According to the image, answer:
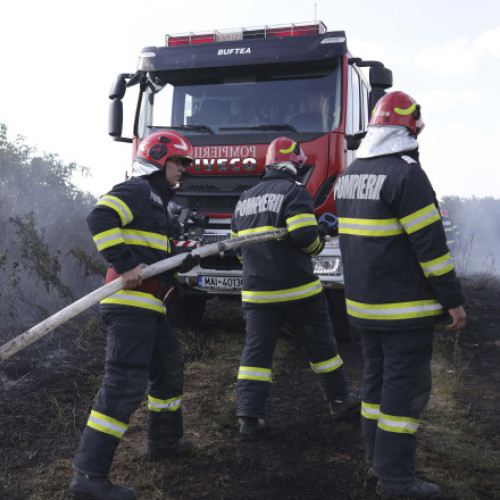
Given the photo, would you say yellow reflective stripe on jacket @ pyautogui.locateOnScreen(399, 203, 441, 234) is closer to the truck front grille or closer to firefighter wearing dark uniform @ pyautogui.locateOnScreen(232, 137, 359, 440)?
firefighter wearing dark uniform @ pyautogui.locateOnScreen(232, 137, 359, 440)

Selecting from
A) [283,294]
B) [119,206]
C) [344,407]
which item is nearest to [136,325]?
[119,206]

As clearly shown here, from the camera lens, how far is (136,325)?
3.07 meters

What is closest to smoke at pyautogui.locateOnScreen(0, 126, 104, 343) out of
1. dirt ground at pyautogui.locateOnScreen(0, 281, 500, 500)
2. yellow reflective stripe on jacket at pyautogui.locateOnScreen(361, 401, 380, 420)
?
dirt ground at pyautogui.locateOnScreen(0, 281, 500, 500)

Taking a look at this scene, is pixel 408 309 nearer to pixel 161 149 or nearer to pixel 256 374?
pixel 256 374

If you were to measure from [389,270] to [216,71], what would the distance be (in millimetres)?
4097

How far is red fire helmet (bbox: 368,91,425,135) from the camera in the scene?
2.98 m

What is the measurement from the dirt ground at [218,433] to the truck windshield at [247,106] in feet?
7.69

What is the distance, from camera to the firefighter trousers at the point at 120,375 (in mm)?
2900

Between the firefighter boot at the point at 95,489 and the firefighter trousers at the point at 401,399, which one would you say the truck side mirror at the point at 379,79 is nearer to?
the firefighter trousers at the point at 401,399

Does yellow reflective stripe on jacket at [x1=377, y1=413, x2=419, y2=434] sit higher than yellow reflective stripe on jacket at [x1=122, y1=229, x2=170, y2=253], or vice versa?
yellow reflective stripe on jacket at [x1=122, y1=229, x2=170, y2=253]

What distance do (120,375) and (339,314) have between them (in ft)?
11.4

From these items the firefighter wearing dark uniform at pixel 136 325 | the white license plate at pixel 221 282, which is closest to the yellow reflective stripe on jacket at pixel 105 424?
the firefighter wearing dark uniform at pixel 136 325

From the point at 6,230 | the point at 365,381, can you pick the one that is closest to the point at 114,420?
the point at 365,381

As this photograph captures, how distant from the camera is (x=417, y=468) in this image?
3203 mm
